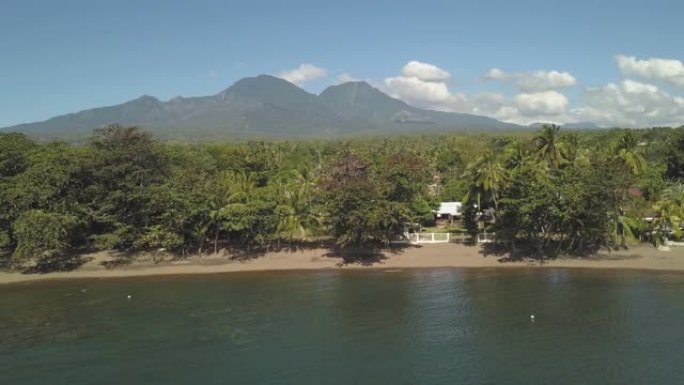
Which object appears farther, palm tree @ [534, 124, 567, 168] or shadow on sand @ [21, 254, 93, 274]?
palm tree @ [534, 124, 567, 168]

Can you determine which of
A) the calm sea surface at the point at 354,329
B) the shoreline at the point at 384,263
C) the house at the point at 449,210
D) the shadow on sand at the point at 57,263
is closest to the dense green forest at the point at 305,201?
the shadow on sand at the point at 57,263

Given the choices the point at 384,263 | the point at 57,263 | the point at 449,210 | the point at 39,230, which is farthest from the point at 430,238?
the point at 57,263

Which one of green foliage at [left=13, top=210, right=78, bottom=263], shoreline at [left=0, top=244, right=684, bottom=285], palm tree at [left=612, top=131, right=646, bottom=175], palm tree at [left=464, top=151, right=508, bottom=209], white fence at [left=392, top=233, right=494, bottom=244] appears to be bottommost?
shoreline at [left=0, top=244, right=684, bottom=285]

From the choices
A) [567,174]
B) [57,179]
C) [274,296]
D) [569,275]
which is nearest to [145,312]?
[274,296]

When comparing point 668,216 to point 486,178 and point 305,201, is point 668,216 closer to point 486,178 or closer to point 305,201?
point 486,178

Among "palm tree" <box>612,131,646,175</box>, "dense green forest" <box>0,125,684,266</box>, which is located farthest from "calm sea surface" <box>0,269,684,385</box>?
"palm tree" <box>612,131,646,175</box>

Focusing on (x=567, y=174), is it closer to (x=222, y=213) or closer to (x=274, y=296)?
(x=274, y=296)

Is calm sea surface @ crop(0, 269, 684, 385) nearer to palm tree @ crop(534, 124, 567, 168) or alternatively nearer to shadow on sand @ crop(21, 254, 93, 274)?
shadow on sand @ crop(21, 254, 93, 274)
